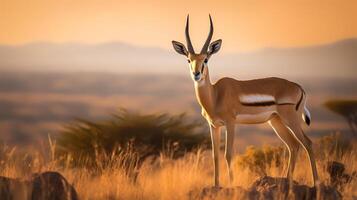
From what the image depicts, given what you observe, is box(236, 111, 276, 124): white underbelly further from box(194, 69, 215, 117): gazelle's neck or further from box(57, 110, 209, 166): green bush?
box(57, 110, 209, 166): green bush

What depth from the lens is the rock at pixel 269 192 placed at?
5.69 metres

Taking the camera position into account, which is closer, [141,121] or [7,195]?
[7,195]

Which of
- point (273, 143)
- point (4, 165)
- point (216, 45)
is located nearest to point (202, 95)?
point (216, 45)

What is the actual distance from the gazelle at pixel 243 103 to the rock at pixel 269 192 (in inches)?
21.3

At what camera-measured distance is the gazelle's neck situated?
6.45m

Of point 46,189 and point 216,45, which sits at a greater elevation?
point 216,45

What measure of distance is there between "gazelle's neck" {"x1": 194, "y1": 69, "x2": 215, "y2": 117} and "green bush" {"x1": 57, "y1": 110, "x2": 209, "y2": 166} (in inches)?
92.1

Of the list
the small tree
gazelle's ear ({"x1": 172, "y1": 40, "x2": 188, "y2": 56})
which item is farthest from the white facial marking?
the small tree

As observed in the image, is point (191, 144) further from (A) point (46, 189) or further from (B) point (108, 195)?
(A) point (46, 189)

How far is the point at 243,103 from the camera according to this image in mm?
6598

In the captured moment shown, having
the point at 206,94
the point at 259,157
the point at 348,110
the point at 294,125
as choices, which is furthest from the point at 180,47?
the point at 348,110

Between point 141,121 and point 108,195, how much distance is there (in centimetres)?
287

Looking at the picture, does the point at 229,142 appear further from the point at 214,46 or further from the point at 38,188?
the point at 38,188

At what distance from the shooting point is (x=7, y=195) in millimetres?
5590
